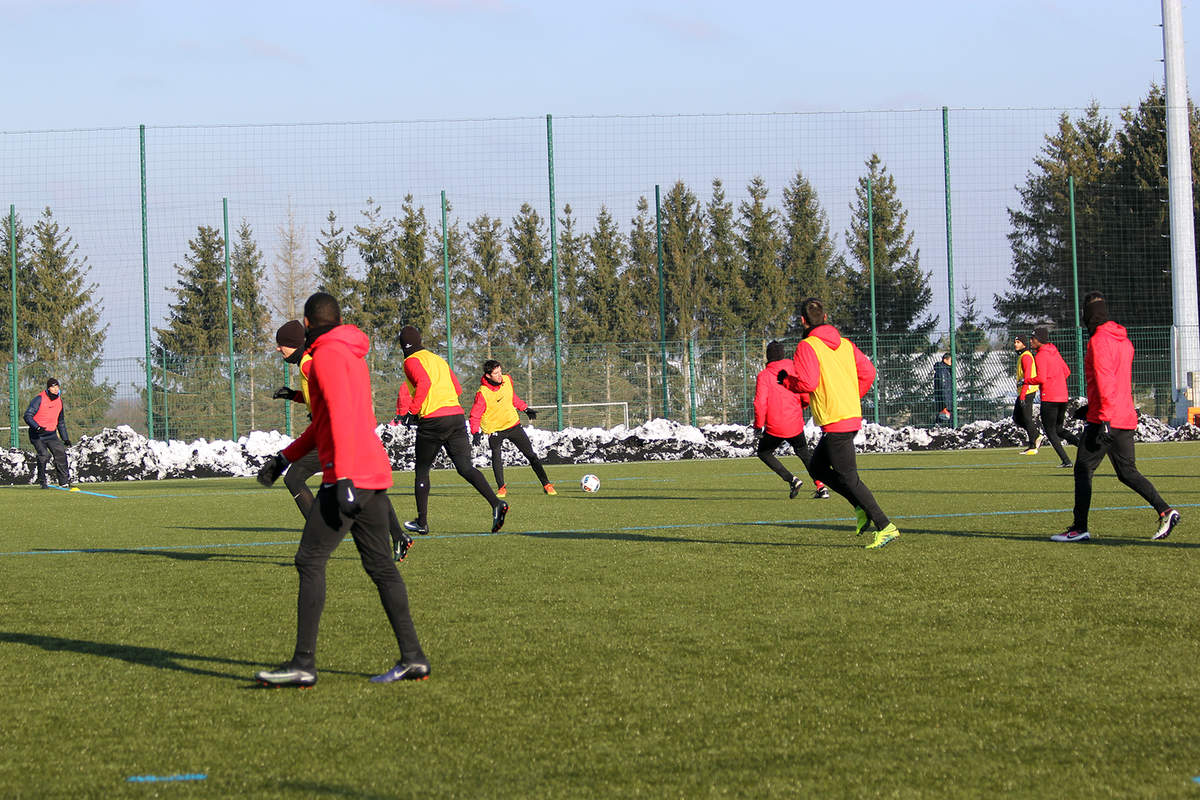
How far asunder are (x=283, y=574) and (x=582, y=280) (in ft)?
87.9

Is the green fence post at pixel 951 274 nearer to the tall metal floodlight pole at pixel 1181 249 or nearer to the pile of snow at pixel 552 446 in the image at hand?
the pile of snow at pixel 552 446

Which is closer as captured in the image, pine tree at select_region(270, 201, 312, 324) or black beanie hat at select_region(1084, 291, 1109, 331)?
black beanie hat at select_region(1084, 291, 1109, 331)

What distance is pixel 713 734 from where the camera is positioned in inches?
179

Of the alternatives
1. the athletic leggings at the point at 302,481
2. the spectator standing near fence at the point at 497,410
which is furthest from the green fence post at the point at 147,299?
the athletic leggings at the point at 302,481

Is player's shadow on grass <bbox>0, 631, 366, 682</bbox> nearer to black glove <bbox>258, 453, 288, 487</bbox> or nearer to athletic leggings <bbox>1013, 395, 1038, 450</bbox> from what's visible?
black glove <bbox>258, 453, 288, 487</bbox>

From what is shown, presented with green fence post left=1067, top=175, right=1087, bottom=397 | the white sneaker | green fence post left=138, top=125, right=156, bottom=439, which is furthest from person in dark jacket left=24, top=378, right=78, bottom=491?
green fence post left=1067, top=175, right=1087, bottom=397

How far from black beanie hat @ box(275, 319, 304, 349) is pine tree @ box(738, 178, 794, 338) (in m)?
29.9

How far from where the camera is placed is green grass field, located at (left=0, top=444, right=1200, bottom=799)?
4109mm

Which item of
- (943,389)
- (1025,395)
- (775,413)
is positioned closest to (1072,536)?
(775,413)

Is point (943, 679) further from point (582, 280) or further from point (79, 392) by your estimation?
point (582, 280)

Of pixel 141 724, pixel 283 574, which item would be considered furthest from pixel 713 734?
pixel 283 574

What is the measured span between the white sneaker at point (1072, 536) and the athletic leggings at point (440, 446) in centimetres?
502

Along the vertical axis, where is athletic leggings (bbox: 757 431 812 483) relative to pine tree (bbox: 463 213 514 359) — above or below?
below

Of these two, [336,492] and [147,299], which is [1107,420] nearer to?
[336,492]
